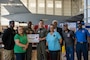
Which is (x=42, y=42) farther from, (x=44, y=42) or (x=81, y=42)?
(x=81, y=42)

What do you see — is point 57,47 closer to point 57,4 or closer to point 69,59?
point 69,59

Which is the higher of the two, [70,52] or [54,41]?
[54,41]

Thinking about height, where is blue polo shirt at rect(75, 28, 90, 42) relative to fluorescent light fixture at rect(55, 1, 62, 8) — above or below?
below

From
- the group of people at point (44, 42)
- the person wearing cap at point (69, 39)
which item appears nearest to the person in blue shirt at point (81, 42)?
the group of people at point (44, 42)

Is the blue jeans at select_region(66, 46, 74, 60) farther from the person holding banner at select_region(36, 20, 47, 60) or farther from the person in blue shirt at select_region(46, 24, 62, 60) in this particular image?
the person in blue shirt at select_region(46, 24, 62, 60)

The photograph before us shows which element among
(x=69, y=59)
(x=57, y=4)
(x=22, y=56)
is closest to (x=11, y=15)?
(x=69, y=59)

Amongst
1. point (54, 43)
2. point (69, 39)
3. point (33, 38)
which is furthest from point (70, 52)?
point (54, 43)

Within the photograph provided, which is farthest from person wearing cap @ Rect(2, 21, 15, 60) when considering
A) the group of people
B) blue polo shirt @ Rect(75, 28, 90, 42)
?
blue polo shirt @ Rect(75, 28, 90, 42)

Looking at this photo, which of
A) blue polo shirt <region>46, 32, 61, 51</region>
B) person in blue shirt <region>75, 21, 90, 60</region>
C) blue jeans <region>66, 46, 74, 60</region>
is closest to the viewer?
blue polo shirt <region>46, 32, 61, 51</region>

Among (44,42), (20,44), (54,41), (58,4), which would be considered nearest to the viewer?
(20,44)

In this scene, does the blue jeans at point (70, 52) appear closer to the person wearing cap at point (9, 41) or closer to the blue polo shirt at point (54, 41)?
the blue polo shirt at point (54, 41)

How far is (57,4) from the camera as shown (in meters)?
40.5

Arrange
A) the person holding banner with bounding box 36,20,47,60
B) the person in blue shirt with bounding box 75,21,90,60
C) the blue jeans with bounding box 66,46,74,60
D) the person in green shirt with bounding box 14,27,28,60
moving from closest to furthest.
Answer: the person in green shirt with bounding box 14,27,28,60 < the person holding banner with bounding box 36,20,47,60 < the person in blue shirt with bounding box 75,21,90,60 < the blue jeans with bounding box 66,46,74,60

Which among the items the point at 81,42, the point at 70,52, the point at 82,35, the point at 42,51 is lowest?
the point at 70,52
